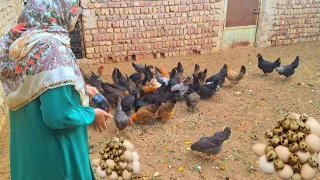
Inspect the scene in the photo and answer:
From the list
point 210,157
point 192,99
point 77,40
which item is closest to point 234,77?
Result: point 192,99

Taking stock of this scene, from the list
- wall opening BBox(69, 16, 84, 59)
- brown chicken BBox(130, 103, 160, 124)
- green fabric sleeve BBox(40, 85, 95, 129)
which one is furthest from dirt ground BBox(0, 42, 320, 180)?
green fabric sleeve BBox(40, 85, 95, 129)

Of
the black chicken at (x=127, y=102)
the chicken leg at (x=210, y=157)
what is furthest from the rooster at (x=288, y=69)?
the black chicken at (x=127, y=102)

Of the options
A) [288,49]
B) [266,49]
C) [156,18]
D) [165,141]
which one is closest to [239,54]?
[266,49]

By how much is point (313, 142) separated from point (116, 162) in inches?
60.6

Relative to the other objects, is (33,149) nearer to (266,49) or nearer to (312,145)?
(312,145)

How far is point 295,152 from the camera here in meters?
1.93

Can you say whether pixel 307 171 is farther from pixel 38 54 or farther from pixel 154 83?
pixel 154 83

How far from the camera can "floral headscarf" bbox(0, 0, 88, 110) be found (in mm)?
1583

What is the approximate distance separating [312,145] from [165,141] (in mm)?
2835

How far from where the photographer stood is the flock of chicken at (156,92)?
15.8 feet

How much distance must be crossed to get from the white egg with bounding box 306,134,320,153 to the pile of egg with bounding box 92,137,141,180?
56.1 inches

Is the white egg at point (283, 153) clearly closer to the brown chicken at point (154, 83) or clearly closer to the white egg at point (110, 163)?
the white egg at point (110, 163)

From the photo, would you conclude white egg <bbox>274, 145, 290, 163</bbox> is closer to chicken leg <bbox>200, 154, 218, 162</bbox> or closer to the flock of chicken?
the flock of chicken

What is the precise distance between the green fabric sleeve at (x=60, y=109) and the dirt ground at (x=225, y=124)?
2285 millimetres
